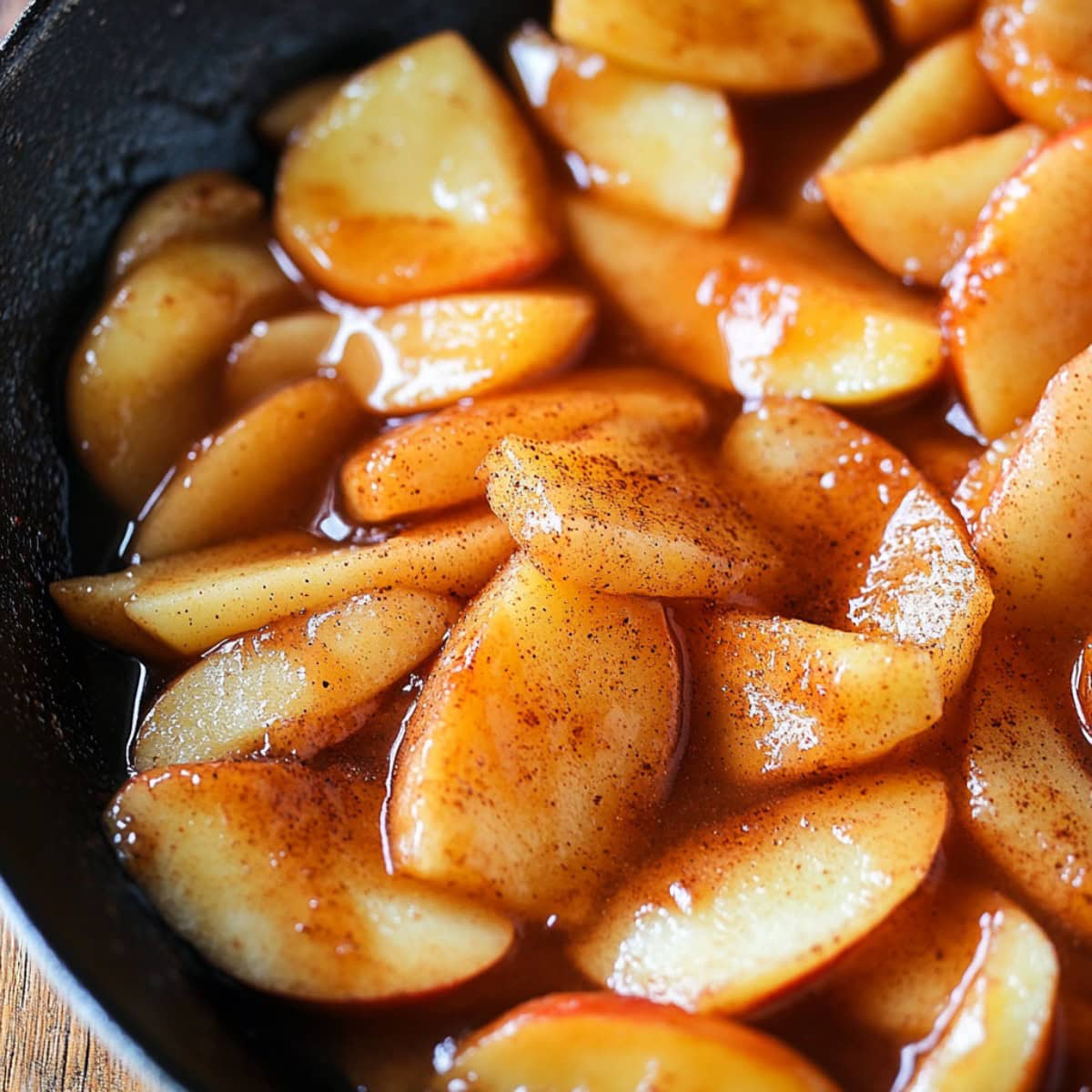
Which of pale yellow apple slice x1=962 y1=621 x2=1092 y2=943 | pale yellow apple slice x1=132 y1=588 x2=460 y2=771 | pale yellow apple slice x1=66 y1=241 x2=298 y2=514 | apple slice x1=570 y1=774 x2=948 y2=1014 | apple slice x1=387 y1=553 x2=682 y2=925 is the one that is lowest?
pale yellow apple slice x1=962 y1=621 x2=1092 y2=943

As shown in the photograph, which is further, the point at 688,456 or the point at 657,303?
the point at 657,303

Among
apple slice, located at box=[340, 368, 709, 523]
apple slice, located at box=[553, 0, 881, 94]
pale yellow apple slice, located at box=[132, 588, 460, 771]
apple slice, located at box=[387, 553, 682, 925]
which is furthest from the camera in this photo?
apple slice, located at box=[553, 0, 881, 94]

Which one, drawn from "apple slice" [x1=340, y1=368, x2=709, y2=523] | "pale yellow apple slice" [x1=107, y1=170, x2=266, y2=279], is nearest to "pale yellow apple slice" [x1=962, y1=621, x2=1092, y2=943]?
"apple slice" [x1=340, y1=368, x2=709, y2=523]

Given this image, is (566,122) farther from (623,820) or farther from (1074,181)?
(623,820)

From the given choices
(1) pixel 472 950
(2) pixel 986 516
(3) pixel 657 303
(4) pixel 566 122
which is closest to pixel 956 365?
(2) pixel 986 516

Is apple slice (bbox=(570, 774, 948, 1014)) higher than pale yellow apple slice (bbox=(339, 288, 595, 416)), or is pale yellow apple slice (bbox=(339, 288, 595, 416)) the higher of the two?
pale yellow apple slice (bbox=(339, 288, 595, 416))

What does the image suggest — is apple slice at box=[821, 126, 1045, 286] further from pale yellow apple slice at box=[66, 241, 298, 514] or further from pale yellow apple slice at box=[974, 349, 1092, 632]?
pale yellow apple slice at box=[66, 241, 298, 514]
